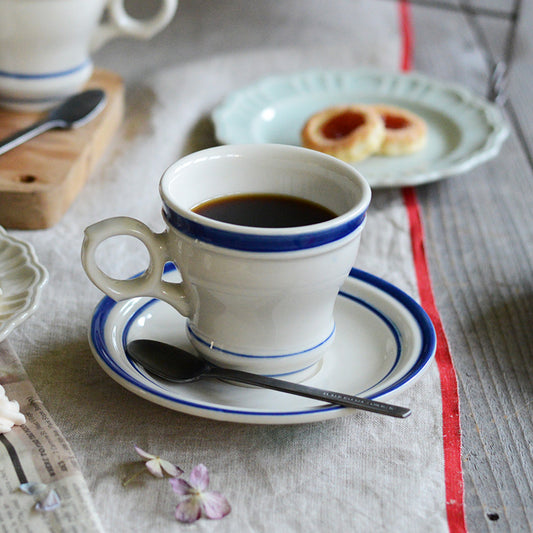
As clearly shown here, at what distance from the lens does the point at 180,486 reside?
542 millimetres

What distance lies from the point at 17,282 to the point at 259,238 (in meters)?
0.28

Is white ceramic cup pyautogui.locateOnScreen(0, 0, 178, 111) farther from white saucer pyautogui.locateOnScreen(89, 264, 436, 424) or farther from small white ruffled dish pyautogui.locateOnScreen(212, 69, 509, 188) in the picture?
white saucer pyautogui.locateOnScreen(89, 264, 436, 424)

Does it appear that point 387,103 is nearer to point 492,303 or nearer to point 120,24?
point 120,24

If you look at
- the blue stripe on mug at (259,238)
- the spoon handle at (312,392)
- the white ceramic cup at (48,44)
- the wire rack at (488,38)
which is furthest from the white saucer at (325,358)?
the wire rack at (488,38)

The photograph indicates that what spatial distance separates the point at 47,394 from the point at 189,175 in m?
0.22

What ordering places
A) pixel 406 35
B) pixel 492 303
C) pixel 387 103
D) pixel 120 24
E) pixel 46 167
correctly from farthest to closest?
1. pixel 406 35
2. pixel 387 103
3. pixel 120 24
4. pixel 46 167
5. pixel 492 303

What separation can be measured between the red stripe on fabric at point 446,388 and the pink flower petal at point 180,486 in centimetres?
19

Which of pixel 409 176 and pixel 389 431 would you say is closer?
pixel 389 431

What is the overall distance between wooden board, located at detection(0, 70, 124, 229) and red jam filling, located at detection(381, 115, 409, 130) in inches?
16.8

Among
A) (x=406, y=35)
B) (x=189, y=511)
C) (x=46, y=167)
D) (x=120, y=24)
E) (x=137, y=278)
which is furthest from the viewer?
(x=406, y=35)

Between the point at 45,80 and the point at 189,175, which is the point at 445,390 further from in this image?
the point at 45,80

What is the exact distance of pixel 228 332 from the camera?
0.62m

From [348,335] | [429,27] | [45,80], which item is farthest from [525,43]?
[348,335]

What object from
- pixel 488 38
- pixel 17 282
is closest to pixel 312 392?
pixel 17 282
